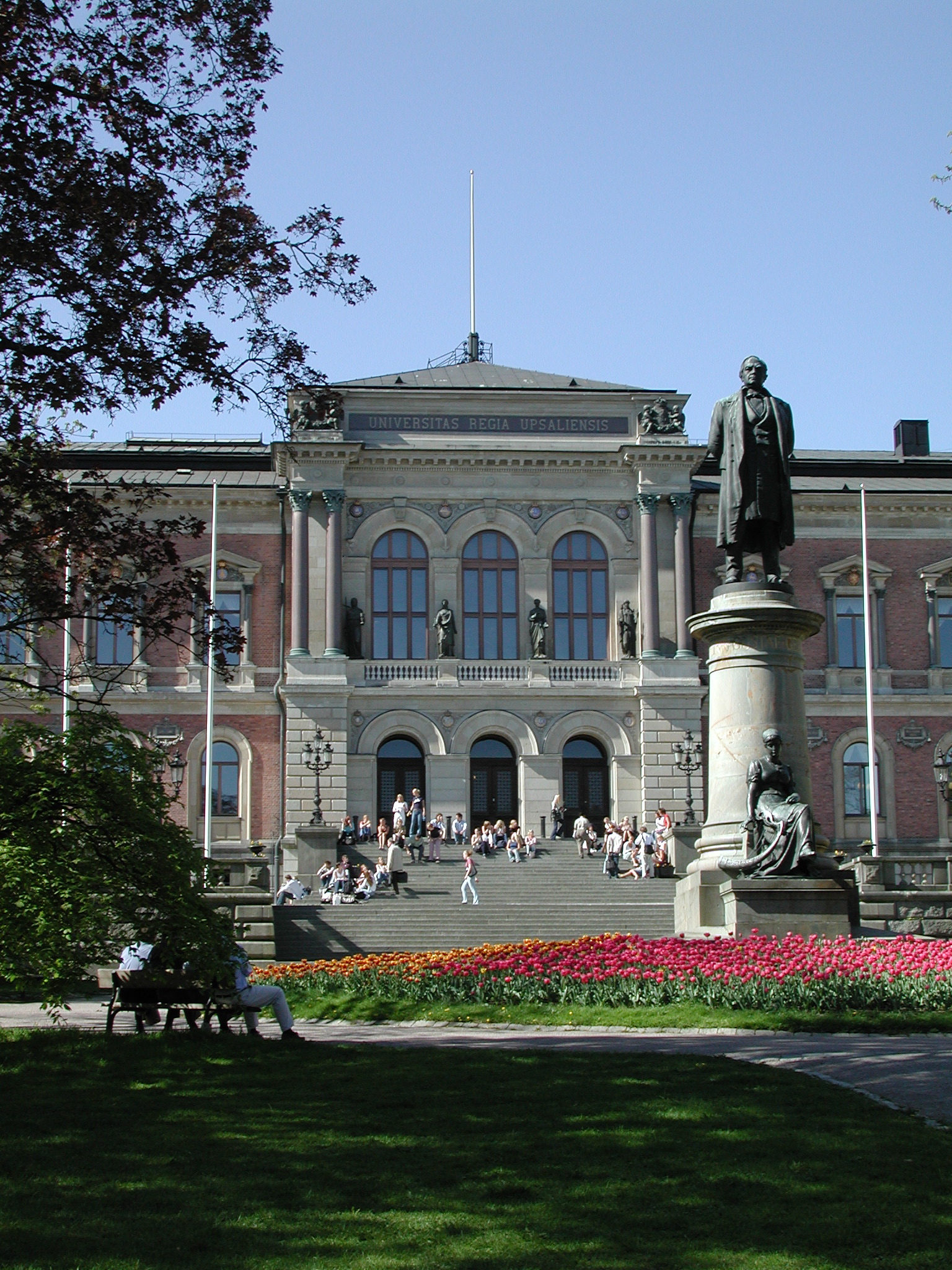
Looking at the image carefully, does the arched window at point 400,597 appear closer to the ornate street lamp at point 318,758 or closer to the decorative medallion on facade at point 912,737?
the ornate street lamp at point 318,758

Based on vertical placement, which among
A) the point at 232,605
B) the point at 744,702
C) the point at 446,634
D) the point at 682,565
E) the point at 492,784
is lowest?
the point at 492,784

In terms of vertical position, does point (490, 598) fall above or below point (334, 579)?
below

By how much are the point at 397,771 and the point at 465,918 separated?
1835 centimetres

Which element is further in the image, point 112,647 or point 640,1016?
point 112,647

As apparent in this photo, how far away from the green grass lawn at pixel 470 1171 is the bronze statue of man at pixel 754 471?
1002 centimetres

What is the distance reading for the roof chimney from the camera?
61188 mm

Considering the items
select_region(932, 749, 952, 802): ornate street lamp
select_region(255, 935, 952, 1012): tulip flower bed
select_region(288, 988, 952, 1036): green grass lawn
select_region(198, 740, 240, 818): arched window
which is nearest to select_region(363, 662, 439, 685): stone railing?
select_region(198, 740, 240, 818): arched window

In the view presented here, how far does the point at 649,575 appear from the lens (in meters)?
Result: 51.6

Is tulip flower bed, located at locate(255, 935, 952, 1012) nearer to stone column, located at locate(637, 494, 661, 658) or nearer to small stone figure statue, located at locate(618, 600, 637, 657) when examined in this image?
stone column, located at locate(637, 494, 661, 658)

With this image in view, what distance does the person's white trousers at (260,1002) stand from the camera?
15.4m

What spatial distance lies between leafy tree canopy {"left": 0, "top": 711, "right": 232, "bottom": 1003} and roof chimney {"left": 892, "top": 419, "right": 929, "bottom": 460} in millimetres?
51657

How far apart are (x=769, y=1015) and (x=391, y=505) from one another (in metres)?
37.2

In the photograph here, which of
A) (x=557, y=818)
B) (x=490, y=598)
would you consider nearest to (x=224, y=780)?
(x=490, y=598)

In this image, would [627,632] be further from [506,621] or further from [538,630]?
[506,621]
